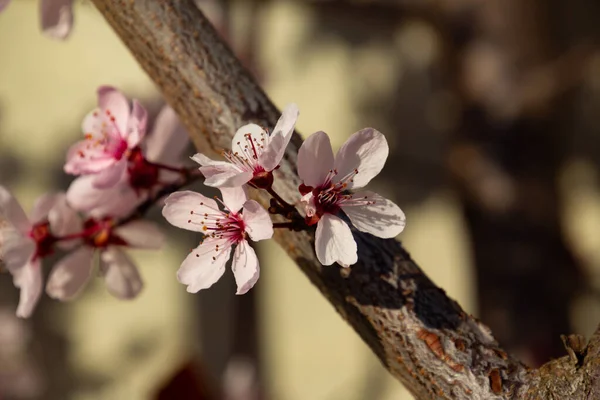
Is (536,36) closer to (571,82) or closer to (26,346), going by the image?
(571,82)

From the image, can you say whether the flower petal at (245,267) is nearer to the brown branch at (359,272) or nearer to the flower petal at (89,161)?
the brown branch at (359,272)

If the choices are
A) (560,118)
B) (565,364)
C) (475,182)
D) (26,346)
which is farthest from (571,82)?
(26,346)

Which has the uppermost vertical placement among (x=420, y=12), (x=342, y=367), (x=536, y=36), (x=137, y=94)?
(x=137, y=94)

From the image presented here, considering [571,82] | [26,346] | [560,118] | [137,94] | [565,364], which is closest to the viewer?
[565,364]

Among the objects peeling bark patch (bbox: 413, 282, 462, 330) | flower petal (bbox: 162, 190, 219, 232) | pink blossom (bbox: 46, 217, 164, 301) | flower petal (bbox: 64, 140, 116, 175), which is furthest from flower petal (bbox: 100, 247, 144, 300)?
peeling bark patch (bbox: 413, 282, 462, 330)

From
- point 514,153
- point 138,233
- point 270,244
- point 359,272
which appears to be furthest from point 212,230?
point 270,244

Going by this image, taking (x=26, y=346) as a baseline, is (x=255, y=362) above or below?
below

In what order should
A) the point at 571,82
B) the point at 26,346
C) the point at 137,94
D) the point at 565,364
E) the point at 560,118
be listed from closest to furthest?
the point at 565,364, the point at 571,82, the point at 560,118, the point at 137,94, the point at 26,346

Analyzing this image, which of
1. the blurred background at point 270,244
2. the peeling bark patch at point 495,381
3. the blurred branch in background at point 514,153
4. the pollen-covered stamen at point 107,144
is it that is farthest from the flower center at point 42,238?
A: the blurred background at point 270,244

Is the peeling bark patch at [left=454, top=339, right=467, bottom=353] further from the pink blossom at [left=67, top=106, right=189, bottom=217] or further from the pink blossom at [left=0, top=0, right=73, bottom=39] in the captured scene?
the pink blossom at [left=0, top=0, right=73, bottom=39]
